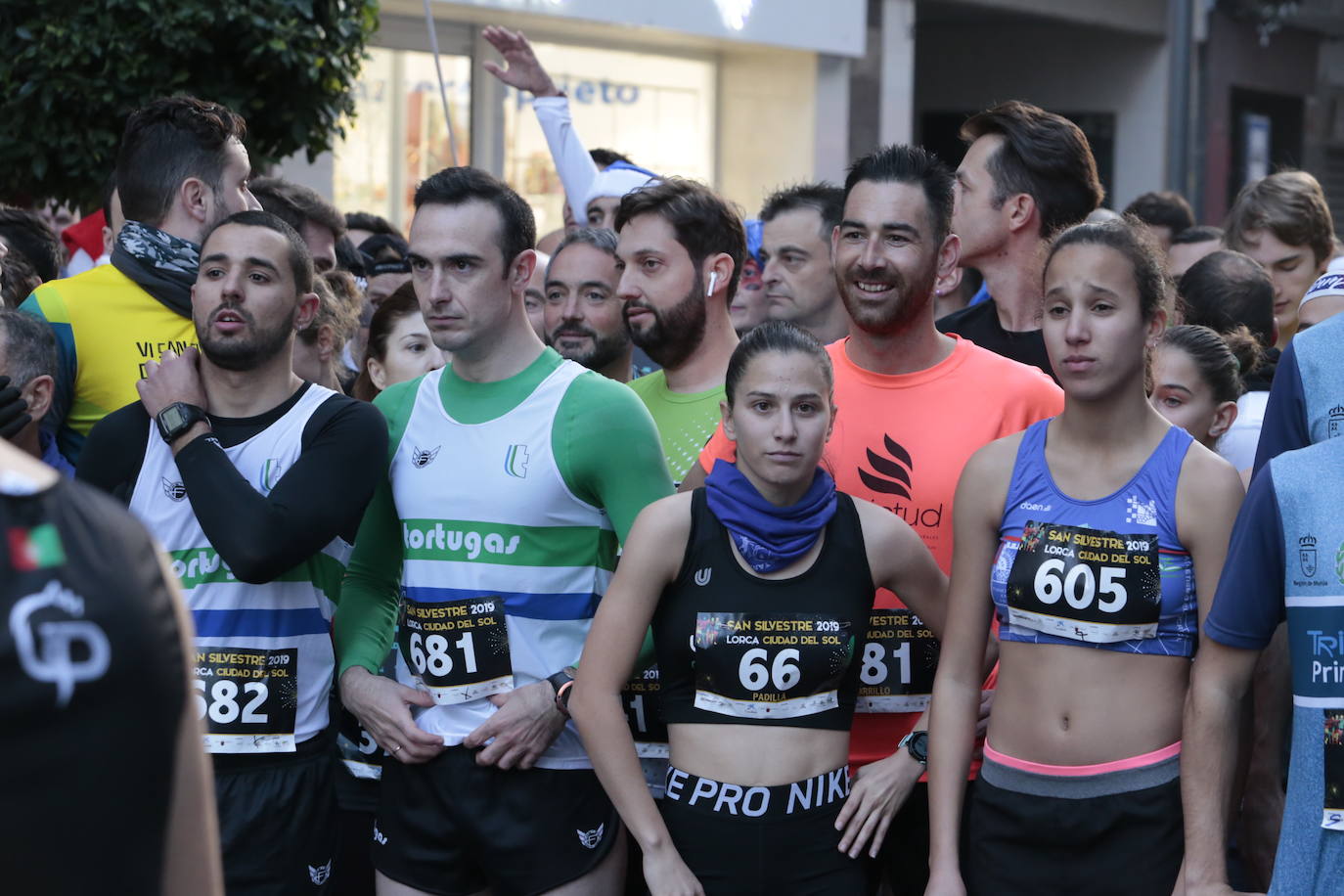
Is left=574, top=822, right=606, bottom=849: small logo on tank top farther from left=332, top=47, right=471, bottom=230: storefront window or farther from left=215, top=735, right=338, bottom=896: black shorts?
left=332, top=47, right=471, bottom=230: storefront window

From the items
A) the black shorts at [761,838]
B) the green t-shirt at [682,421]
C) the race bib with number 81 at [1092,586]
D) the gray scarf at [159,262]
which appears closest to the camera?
the race bib with number 81 at [1092,586]

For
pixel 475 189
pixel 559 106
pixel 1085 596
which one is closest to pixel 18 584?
pixel 1085 596

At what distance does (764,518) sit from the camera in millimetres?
3145

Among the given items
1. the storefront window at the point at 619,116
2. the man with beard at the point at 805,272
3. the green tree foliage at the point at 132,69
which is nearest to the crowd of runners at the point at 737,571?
the man with beard at the point at 805,272

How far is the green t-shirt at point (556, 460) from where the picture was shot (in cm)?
336

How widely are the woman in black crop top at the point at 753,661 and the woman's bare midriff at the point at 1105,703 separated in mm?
411

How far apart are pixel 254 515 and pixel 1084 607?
64.6 inches

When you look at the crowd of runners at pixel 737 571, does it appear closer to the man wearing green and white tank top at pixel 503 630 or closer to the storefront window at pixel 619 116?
the man wearing green and white tank top at pixel 503 630

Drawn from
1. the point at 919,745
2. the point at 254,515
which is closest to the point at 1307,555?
the point at 919,745

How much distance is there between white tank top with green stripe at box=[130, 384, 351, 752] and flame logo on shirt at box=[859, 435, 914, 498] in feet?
4.14

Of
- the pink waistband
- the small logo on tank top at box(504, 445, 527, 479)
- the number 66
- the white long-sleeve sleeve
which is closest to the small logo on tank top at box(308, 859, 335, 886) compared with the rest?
the small logo on tank top at box(504, 445, 527, 479)

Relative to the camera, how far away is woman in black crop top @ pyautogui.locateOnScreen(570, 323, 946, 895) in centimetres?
310

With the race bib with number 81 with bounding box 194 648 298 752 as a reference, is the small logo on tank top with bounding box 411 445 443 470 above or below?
above

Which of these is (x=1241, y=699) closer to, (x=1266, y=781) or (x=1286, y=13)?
(x=1266, y=781)
